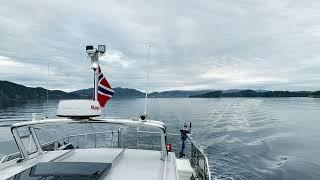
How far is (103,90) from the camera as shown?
7.41 meters

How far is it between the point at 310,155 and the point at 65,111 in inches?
806

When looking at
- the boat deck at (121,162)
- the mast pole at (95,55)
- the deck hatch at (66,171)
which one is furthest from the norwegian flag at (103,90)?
the deck hatch at (66,171)

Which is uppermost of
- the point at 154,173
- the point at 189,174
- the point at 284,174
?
the point at 154,173

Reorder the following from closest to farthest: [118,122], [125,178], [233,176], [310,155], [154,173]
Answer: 1. [125,178]
2. [154,173]
3. [118,122]
4. [233,176]
5. [310,155]

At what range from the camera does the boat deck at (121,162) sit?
4.45m

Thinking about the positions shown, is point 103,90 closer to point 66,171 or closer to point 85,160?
point 85,160

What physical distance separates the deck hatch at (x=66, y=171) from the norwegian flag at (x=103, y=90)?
2944mm

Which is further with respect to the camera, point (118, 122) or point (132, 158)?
point (132, 158)

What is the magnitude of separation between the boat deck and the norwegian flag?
61.6 inches

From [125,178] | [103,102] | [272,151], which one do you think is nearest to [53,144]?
[103,102]

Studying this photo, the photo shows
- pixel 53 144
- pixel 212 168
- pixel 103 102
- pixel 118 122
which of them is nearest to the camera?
pixel 118 122

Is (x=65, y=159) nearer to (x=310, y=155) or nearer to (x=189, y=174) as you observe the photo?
(x=189, y=174)

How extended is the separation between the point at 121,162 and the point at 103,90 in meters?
2.68

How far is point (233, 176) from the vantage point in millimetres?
14914
